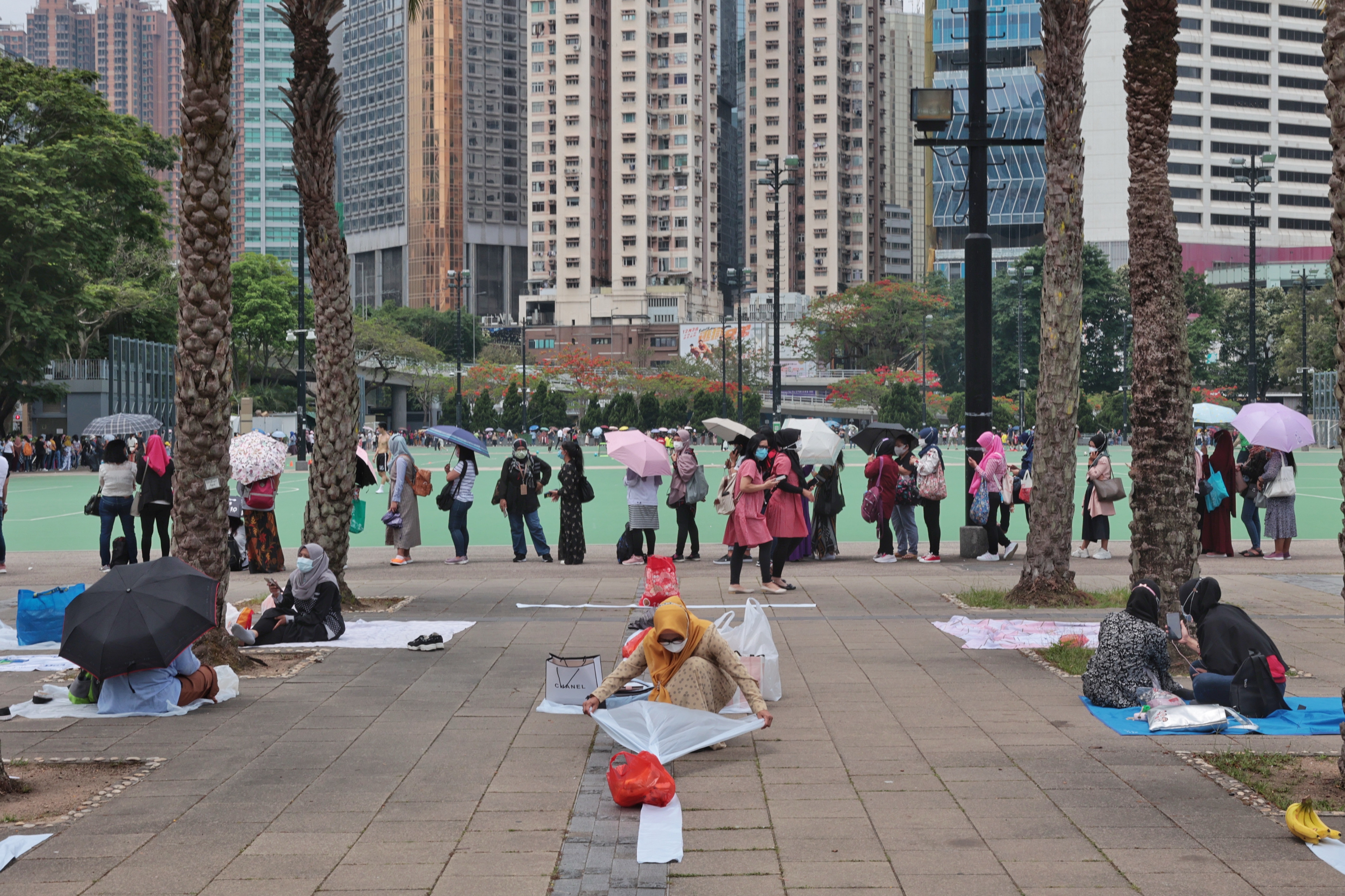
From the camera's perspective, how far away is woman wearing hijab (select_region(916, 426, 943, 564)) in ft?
52.6

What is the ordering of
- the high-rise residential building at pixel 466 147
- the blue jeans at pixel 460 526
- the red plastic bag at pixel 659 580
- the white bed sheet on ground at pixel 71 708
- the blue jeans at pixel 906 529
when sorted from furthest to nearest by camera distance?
the high-rise residential building at pixel 466 147 < the blue jeans at pixel 460 526 < the blue jeans at pixel 906 529 < the red plastic bag at pixel 659 580 < the white bed sheet on ground at pixel 71 708

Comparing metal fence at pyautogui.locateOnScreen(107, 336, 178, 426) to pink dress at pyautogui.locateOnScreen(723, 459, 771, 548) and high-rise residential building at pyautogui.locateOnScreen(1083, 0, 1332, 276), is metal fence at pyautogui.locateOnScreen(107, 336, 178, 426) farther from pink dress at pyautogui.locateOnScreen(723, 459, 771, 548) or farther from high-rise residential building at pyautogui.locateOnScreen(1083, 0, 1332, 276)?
high-rise residential building at pyautogui.locateOnScreen(1083, 0, 1332, 276)

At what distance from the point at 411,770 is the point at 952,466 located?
40129mm

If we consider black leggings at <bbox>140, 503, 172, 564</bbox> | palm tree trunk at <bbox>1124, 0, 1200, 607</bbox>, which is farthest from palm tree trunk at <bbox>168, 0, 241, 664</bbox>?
black leggings at <bbox>140, 503, 172, 564</bbox>

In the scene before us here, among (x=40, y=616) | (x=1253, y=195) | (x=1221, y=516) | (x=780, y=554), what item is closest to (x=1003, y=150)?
(x=1253, y=195)

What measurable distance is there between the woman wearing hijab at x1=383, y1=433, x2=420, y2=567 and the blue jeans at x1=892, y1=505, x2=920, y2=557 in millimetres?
6008

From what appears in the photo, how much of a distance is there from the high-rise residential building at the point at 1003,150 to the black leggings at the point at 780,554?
299 feet

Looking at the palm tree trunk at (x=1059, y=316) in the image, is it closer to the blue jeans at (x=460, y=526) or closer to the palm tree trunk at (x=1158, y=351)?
the palm tree trunk at (x=1158, y=351)

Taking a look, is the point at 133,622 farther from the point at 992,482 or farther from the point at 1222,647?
the point at 992,482

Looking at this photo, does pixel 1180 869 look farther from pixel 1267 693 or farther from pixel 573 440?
pixel 573 440

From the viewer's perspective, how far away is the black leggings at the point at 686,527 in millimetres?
16156

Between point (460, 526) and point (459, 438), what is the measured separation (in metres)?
1.13

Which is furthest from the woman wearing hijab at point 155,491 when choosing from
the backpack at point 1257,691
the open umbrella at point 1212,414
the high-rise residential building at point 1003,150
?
the high-rise residential building at point 1003,150

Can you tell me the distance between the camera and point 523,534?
55.0 ft
